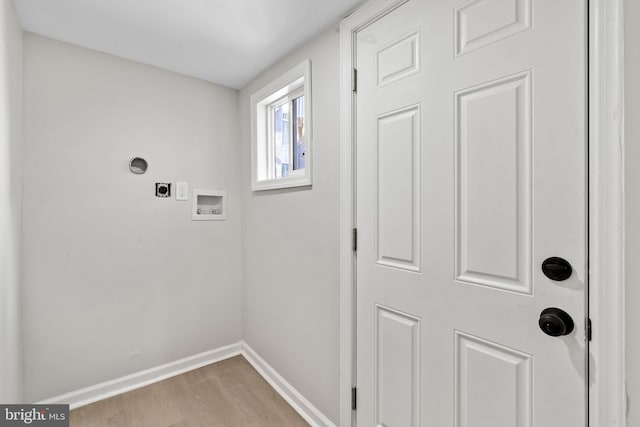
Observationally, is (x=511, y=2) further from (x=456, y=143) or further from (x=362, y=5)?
(x=362, y=5)

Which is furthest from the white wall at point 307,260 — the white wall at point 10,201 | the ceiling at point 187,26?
the white wall at point 10,201

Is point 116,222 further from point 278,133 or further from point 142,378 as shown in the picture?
point 278,133

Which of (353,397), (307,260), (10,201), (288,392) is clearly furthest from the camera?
(288,392)

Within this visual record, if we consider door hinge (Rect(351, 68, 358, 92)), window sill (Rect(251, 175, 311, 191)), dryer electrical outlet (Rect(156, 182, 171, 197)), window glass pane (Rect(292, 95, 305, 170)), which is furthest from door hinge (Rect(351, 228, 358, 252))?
dryer electrical outlet (Rect(156, 182, 171, 197))

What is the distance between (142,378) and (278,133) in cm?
207

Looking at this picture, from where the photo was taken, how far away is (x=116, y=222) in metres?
1.98

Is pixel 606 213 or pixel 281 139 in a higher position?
pixel 281 139

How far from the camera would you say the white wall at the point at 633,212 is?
61 centimetres

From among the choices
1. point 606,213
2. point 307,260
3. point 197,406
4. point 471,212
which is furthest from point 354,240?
point 197,406

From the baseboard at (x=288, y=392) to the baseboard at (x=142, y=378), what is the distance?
21 cm

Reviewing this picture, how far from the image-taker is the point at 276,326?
6.98 ft

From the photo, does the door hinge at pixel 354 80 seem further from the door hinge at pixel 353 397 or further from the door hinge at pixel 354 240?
the door hinge at pixel 353 397

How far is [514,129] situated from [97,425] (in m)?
2.57

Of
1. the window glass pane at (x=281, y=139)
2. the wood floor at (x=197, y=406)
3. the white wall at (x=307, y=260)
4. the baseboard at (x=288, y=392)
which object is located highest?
the window glass pane at (x=281, y=139)
